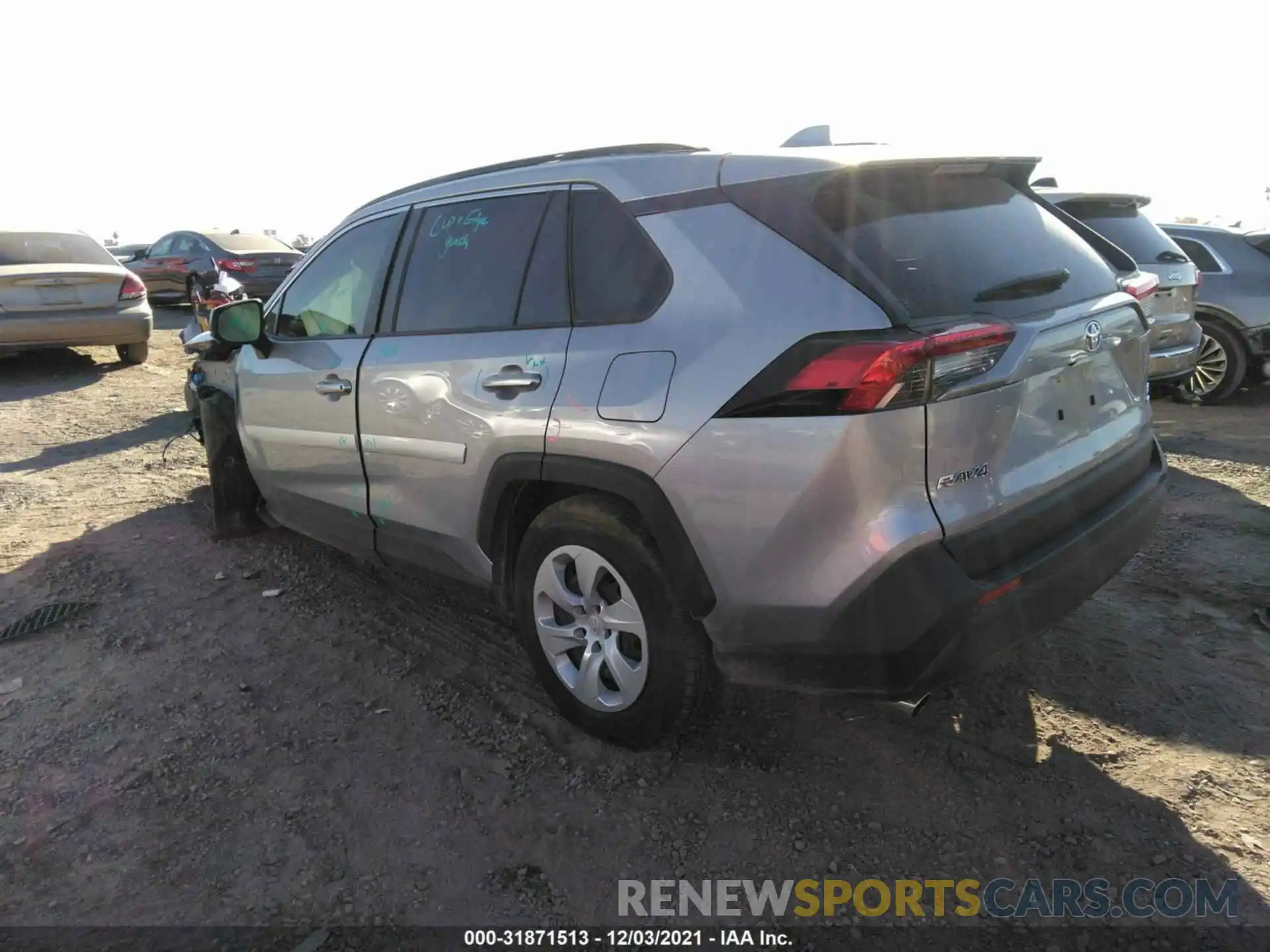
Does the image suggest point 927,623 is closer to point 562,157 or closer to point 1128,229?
point 562,157

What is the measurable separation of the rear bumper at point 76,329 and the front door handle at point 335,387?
745cm

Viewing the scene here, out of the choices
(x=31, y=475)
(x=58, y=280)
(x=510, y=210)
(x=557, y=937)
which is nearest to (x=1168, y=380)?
(x=510, y=210)

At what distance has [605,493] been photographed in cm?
269

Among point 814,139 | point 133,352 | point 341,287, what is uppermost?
point 814,139

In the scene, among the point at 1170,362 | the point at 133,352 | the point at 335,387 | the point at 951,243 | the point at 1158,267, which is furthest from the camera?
the point at 133,352

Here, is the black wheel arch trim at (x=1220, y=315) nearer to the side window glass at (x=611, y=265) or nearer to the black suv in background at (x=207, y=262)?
the side window glass at (x=611, y=265)

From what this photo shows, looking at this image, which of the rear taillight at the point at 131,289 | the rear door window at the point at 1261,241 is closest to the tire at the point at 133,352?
the rear taillight at the point at 131,289

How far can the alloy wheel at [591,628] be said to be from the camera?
2676 millimetres

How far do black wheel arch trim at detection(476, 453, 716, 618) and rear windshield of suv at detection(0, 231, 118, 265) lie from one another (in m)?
9.17

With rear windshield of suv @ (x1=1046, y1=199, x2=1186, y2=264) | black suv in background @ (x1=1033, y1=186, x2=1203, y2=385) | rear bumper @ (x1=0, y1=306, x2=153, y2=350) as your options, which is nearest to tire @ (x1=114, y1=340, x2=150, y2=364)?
rear bumper @ (x1=0, y1=306, x2=153, y2=350)

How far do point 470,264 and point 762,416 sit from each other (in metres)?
1.50

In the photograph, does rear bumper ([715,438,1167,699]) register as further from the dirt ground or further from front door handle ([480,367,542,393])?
front door handle ([480,367,542,393])

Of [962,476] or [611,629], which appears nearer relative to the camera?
[962,476]

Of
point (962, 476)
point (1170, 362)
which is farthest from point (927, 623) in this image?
point (1170, 362)
